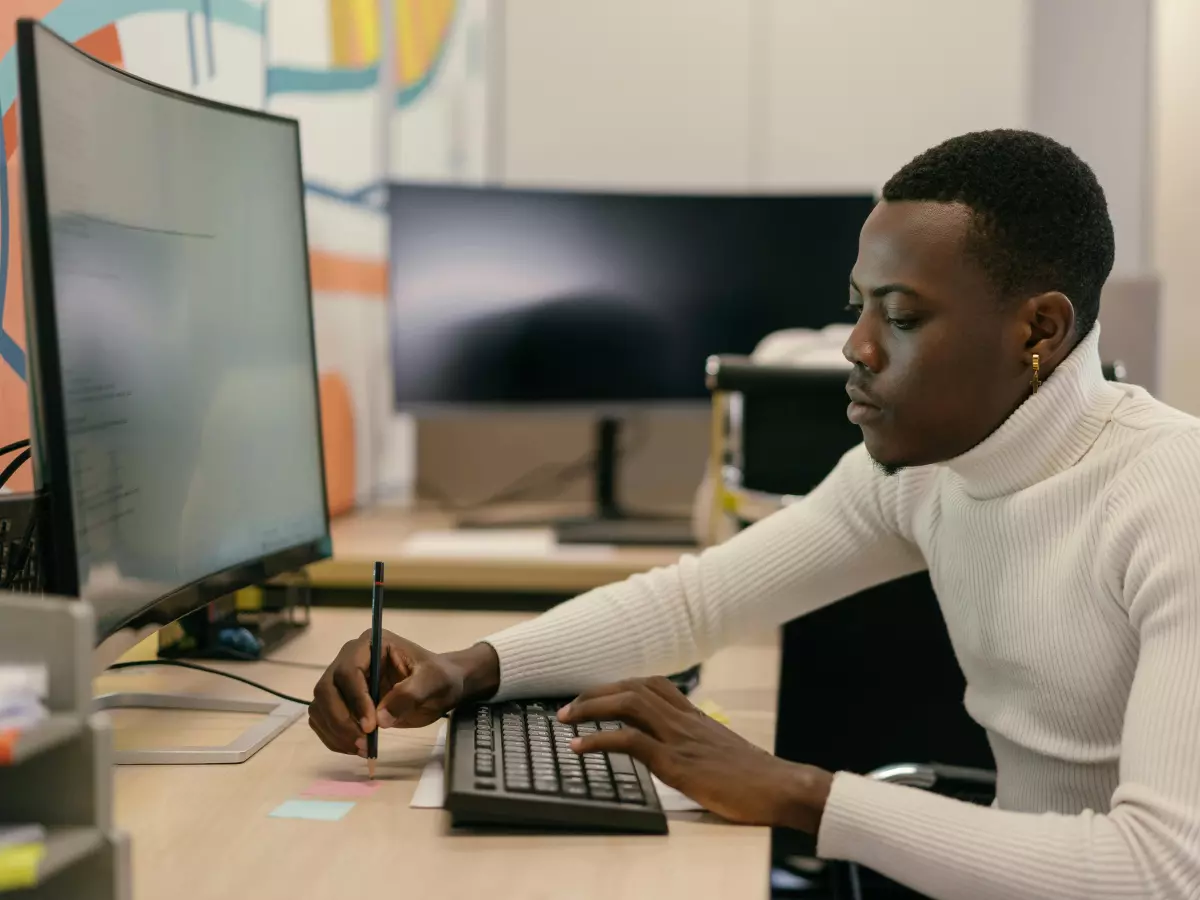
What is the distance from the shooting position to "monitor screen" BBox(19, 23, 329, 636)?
3.20 feet

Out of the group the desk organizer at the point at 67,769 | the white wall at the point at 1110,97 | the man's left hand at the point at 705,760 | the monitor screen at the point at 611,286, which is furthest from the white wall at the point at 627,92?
the desk organizer at the point at 67,769

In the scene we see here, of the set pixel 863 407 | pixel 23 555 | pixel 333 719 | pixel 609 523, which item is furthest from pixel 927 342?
pixel 609 523

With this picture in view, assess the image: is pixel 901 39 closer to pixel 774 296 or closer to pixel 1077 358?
pixel 774 296

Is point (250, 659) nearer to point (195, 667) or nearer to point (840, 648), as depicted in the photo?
point (195, 667)

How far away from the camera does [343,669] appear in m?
1.17

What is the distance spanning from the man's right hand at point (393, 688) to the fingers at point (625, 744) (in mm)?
182

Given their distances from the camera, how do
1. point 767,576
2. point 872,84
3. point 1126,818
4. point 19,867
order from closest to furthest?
point 19,867 → point 1126,818 → point 767,576 → point 872,84

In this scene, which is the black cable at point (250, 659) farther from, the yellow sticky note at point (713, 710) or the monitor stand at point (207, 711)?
the yellow sticky note at point (713, 710)

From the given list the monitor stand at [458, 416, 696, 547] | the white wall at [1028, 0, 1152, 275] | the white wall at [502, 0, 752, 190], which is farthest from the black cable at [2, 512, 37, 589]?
the white wall at [1028, 0, 1152, 275]

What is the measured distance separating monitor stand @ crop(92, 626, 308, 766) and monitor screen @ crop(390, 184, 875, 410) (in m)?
1.20

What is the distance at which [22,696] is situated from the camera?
26.5 inches

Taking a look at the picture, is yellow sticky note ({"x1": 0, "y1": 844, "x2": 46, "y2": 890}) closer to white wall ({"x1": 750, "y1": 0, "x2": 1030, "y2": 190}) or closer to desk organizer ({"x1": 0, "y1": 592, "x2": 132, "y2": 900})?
desk organizer ({"x1": 0, "y1": 592, "x2": 132, "y2": 900})

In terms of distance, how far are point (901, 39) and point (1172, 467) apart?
2.10m

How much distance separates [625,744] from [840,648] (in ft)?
2.70
